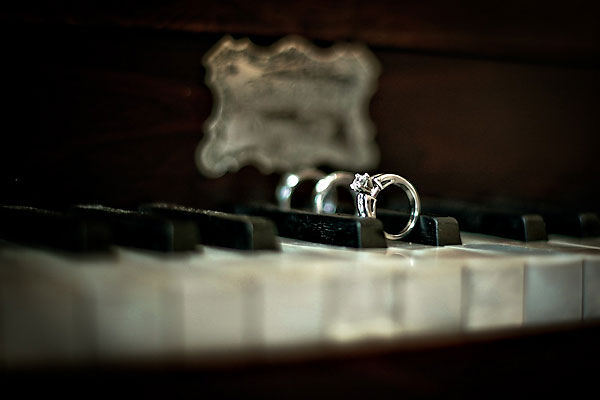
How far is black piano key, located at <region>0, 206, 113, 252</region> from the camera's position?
73cm

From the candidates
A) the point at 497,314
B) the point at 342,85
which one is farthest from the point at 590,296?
the point at 342,85

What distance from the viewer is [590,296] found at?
0.87m

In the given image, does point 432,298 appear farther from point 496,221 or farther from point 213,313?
point 496,221

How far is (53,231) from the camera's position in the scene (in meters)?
0.77

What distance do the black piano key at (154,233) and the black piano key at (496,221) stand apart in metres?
0.51

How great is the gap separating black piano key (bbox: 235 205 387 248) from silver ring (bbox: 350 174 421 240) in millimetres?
78

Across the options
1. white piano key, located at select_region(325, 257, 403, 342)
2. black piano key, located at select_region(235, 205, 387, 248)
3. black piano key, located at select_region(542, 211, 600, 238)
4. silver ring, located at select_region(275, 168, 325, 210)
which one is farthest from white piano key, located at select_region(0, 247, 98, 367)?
black piano key, located at select_region(542, 211, 600, 238)

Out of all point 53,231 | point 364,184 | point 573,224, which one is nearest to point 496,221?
point 573,224

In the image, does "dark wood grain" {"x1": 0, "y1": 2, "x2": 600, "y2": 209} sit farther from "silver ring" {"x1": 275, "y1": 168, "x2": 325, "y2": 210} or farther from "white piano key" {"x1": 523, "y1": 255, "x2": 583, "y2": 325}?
"white piano key" {"x1": 523, "y1": 255, "x2": 583, "y2": 325}

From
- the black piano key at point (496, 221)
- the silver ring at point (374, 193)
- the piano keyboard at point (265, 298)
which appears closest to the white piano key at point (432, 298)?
the piano keyboard at point (265, 298)

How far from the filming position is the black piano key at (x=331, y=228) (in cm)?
90

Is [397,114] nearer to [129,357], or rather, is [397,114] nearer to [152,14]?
[152,14]

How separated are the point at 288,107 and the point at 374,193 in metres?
0.39

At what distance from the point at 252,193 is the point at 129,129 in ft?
0.85
